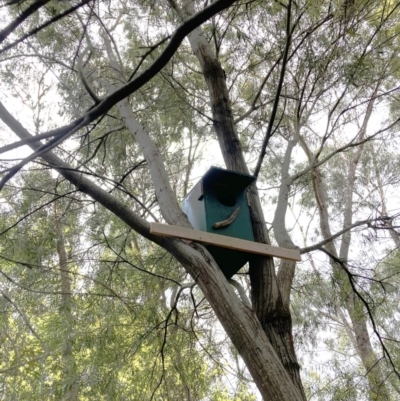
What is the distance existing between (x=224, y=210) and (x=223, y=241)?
28cm

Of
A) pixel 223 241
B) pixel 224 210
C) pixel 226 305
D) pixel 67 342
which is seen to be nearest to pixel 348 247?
pixel 67 342

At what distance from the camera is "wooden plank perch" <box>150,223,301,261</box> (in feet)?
5.63

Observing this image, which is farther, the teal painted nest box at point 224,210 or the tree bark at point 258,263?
the teal painted nest box at point 224,210

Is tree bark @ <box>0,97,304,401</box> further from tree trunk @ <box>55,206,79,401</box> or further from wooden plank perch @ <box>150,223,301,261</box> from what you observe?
tree trunk @ <box>55,206,79,401</box>

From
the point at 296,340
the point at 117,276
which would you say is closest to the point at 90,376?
the point at 117,276

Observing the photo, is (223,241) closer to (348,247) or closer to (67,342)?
(67,342)

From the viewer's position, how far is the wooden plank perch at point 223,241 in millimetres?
1717

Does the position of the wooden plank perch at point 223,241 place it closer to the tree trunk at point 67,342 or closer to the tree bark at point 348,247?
the tree trunk at point 67,342

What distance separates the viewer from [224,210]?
2.08 metres

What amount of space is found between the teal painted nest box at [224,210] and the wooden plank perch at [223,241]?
0.26 feet

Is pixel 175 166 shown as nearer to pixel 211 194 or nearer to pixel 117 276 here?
pixel 117 276

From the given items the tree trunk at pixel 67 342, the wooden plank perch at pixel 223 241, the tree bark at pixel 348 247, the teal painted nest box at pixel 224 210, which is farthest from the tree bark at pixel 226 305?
the tree bark at pixel 348 247

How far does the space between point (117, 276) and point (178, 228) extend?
1567 millimetres

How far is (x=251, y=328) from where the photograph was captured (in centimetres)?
156
